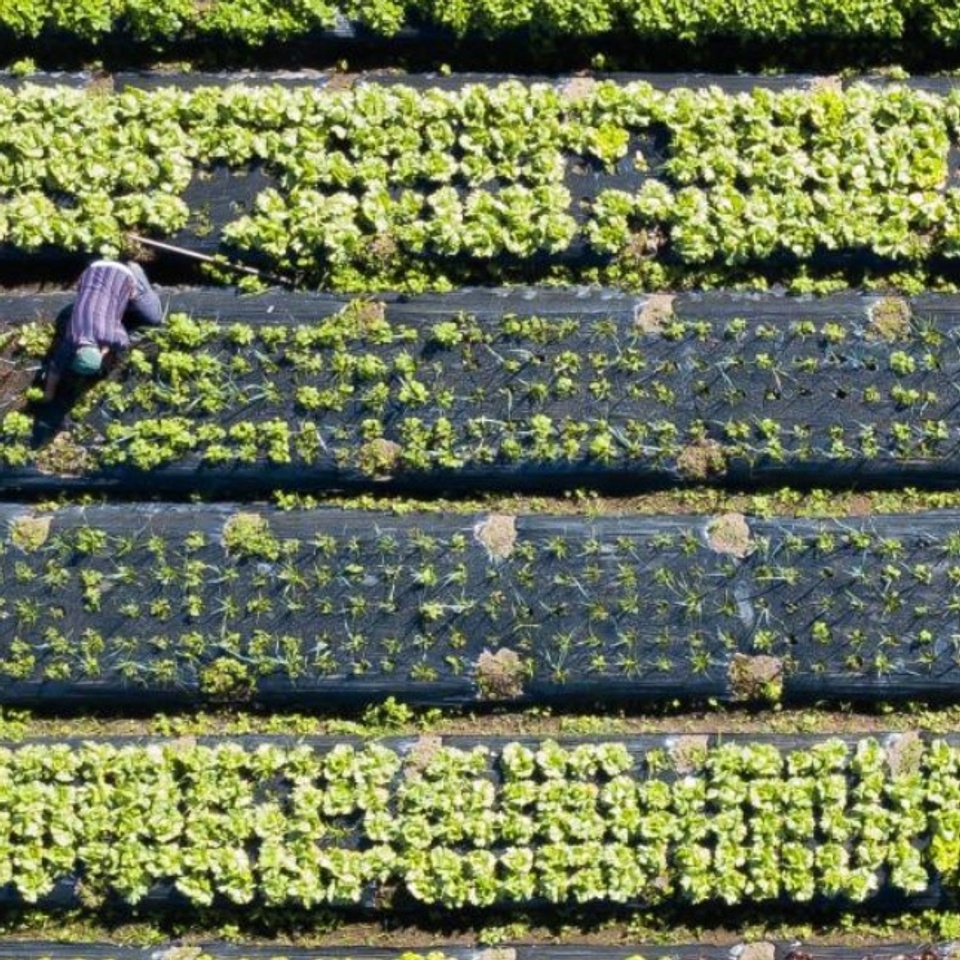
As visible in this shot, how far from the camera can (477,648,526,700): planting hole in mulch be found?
816 cm

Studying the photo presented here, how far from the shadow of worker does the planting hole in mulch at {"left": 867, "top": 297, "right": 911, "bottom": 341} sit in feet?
12.4

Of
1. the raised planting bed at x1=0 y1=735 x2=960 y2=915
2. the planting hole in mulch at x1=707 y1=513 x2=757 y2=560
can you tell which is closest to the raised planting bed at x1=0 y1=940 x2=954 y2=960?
the raised planting bed at x1=0 y1=735 x2=960 y2=915

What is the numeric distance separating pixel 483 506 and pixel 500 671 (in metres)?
0.84

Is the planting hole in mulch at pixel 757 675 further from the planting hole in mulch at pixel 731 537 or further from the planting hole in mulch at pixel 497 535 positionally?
the planting hole in mulch at pixel 497 535

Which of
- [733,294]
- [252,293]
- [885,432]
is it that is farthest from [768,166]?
[252,293]

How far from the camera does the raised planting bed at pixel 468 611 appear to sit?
816cm

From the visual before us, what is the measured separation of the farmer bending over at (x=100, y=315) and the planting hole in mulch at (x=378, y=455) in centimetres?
122

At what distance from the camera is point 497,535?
822 cm

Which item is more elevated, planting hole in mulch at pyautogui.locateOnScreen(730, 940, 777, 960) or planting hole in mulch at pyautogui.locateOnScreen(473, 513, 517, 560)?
planting hole in mulch at pyautogui.locateOnScreen(473, 513, 517, 560)

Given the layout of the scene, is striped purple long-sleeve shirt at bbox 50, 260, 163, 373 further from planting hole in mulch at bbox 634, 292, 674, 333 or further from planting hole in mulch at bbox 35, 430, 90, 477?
planting hole in mulch at bbox 634, 292, 674, 333

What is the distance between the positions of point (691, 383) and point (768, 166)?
45.7 inches

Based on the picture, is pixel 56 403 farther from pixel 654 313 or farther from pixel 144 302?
pixel 654 313

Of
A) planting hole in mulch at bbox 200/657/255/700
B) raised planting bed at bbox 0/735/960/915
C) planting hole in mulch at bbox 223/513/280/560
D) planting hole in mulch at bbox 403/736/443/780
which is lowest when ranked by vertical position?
raised planting bed at bbox 0/735/960/915

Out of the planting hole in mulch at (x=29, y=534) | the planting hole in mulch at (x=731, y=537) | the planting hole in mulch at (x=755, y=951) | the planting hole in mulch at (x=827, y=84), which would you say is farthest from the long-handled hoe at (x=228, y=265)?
the planting hole in mulch at (x=755, y=951)
